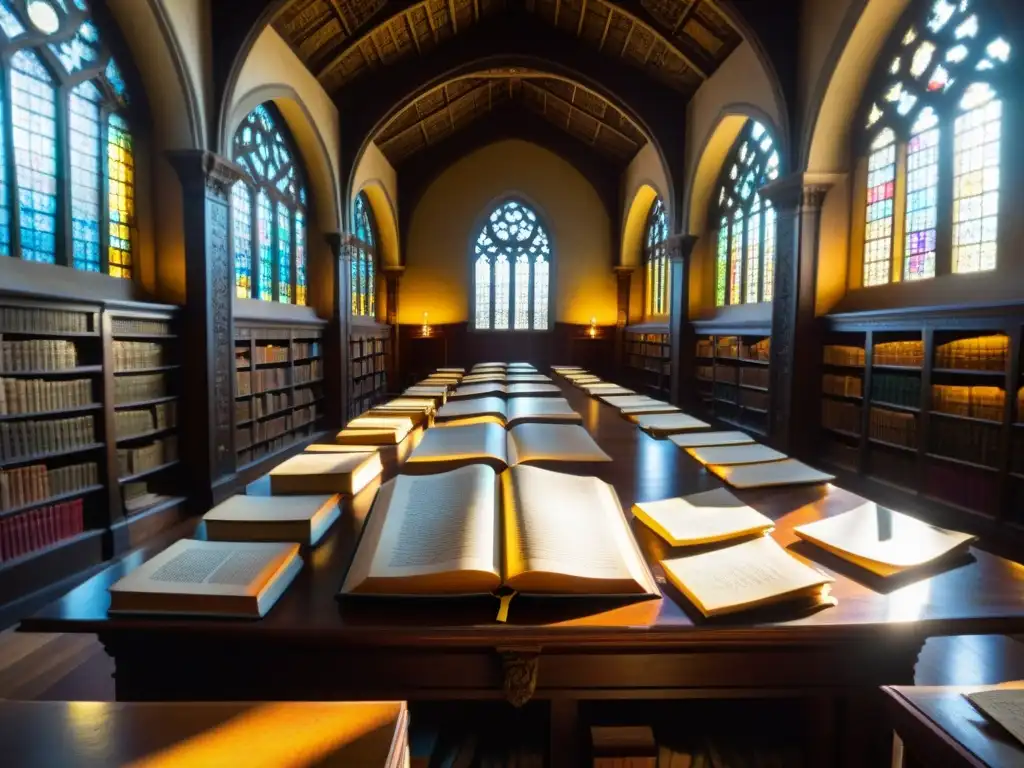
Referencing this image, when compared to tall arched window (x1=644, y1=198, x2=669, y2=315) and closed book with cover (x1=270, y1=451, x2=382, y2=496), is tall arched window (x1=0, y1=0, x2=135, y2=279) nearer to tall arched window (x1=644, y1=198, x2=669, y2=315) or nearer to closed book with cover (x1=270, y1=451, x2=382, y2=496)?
closed book with cover (x1=270, y1=451, x2=382, y2=496)

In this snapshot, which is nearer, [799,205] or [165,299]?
[165,299]

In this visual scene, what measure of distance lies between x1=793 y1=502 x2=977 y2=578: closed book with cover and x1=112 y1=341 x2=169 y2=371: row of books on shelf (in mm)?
4800

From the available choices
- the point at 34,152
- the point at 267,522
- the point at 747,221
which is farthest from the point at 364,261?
the point at 267,522

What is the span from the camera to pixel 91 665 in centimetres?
280

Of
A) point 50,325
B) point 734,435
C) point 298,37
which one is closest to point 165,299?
point 50,325

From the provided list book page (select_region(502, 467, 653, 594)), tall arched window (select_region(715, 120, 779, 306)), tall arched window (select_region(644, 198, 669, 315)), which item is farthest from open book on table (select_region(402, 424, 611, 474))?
tall arched window (select_region(644, 198, 669, 315))

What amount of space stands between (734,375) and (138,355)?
22.0 feet

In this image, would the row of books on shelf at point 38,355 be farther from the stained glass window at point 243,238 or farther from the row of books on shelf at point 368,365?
the row of books on shelf at point 368,365

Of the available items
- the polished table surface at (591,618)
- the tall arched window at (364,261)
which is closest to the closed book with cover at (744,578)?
the polished table surface at (591,618)

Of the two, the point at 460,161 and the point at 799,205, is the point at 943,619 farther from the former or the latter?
the point at 460,161

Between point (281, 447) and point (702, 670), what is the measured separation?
23.8 ft

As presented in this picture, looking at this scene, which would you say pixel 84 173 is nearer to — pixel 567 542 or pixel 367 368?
pixel 567 542

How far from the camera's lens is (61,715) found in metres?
0.71

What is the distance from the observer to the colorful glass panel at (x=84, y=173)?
4422mm
